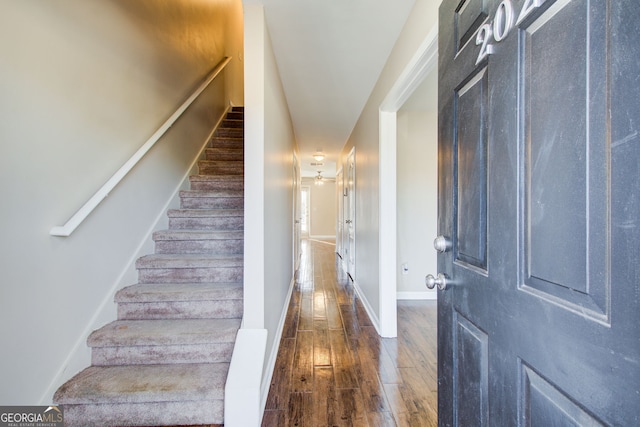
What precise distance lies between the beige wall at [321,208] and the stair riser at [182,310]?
8.88 metres

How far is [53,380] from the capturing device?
1294 millimetres

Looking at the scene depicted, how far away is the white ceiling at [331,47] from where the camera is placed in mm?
1626

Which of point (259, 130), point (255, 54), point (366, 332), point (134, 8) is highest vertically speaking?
point (134, 8)

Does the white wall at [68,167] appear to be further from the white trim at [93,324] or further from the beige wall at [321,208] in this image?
the beige wall at [321,208]

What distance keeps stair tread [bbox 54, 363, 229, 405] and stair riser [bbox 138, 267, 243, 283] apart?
61 cm

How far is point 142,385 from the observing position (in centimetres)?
137

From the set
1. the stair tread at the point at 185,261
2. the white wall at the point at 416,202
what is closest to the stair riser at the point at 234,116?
the white wall at the point at 416,202

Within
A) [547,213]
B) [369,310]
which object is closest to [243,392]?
[547,213]

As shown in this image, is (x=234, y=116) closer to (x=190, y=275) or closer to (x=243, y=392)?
(x=190, y=275)

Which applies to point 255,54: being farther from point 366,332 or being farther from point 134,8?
point 366,332

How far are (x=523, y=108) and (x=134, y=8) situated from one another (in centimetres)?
264

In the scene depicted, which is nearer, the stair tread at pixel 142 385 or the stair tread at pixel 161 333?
the stair tread at pixel 142 385

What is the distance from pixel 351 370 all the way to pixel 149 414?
1233 millimetres

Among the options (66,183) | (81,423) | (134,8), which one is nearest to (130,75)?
(134,8)
